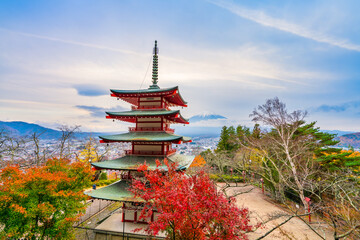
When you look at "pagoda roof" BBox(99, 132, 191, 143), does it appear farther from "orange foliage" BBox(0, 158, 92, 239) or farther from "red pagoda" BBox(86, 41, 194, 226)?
"orange foliage" BBox(0, 158, 92, 239)

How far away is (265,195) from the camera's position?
2308 cm

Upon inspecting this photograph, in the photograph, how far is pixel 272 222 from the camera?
48.4 ft

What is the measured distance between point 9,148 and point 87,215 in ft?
40.4

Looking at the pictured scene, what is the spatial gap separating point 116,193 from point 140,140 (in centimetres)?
372

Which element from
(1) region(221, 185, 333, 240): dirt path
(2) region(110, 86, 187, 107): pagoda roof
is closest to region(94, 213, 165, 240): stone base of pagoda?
(1) region(221, 185, 333, 240): dirt path

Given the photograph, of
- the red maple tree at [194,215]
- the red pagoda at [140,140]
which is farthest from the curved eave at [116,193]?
the red maple tree at [194,215]

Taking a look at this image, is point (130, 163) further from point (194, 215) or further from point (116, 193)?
point (194, 215)

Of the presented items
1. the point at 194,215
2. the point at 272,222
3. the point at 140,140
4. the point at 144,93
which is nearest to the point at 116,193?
the point at 140,140

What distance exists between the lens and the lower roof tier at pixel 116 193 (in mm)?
10455

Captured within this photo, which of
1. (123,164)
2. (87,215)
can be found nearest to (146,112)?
(123,164)

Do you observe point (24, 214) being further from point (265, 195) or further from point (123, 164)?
point (265, 195)

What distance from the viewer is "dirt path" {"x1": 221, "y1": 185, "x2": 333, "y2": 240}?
12320 millimetres

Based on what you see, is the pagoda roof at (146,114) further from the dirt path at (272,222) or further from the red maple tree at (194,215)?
the dirt path at (272,222)

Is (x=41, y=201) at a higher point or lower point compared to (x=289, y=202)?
higher
